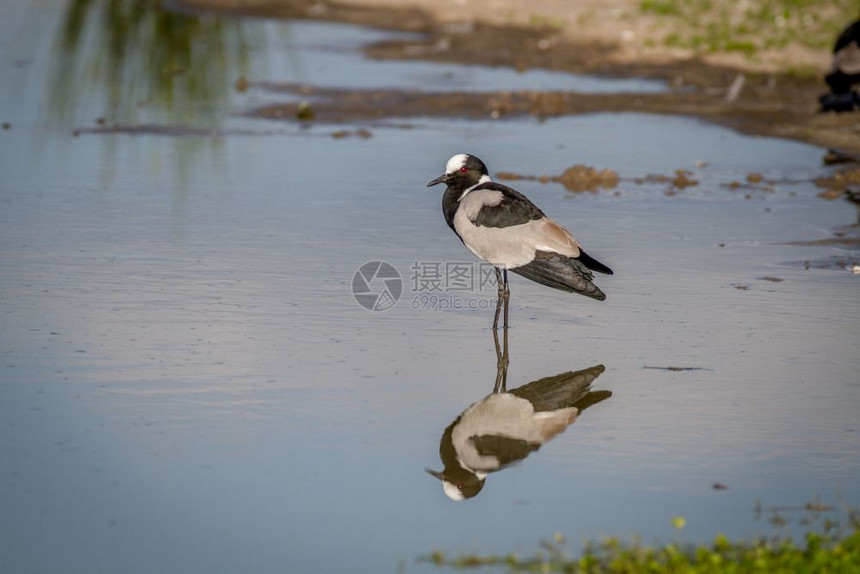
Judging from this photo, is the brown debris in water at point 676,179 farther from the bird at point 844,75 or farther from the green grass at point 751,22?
the green grass at point 751,22

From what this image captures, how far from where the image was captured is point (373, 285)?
29.1ft

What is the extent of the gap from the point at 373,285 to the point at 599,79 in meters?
11.1

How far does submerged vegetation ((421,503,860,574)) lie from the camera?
479 cm

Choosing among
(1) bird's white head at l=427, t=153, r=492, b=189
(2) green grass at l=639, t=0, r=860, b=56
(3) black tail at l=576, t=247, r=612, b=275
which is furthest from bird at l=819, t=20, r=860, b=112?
(3) black tail at l=576, t=247, r=612, b=275

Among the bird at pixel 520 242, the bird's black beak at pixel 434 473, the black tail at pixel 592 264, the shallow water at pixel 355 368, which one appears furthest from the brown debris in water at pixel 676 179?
the bird's black beak at pixel 434 473

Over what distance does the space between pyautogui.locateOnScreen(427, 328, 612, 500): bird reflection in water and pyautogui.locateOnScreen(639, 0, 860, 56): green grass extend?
1389cm

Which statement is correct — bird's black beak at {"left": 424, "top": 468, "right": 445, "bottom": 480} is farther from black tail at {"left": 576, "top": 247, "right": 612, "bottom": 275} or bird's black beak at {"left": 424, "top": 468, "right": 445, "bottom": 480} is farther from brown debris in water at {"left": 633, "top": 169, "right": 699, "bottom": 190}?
brown debris in water at {"left": 633, "top": 169, "right": 699, "bottom": 190}

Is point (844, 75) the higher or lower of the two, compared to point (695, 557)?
higher

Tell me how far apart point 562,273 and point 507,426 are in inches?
67.6

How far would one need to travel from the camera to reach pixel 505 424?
6523 millimetres

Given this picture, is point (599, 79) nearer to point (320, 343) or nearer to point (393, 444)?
A: point (320, 343)

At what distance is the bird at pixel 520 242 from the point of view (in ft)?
26.2

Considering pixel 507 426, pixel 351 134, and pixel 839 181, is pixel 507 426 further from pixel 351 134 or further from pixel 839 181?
pixel 351 134

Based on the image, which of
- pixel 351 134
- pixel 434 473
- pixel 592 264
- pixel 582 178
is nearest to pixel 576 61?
pixel 351 134
